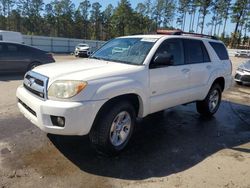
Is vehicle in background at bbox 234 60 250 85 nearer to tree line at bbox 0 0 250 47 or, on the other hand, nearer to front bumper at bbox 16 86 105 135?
front bumper at bbox 16 86 105 135

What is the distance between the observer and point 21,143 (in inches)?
179

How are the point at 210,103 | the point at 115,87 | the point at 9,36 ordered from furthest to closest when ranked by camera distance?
the point at 9,36, the point at 210,103, the point at 115,87

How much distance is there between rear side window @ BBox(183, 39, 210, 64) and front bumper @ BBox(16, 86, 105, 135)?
254cm

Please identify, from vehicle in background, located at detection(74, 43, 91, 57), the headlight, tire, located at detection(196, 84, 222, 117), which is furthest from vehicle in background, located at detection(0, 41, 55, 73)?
the headlight

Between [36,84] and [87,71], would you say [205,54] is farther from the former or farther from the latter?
[36,84]

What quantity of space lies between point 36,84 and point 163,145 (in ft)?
7.55

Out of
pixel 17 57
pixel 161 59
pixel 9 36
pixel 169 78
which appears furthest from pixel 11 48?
pixel 9 36

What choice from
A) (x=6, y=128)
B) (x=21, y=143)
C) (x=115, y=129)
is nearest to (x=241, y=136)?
(x=115, y=129)

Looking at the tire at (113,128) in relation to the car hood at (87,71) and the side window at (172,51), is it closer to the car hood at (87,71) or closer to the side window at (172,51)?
the car hood at (87,71)

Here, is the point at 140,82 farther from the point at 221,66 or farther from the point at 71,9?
the point at 71,9

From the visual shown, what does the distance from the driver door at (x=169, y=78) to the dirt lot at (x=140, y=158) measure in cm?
68

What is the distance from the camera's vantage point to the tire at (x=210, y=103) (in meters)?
6.52

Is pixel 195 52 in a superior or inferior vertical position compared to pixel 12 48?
superior

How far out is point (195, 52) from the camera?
5891 mm
